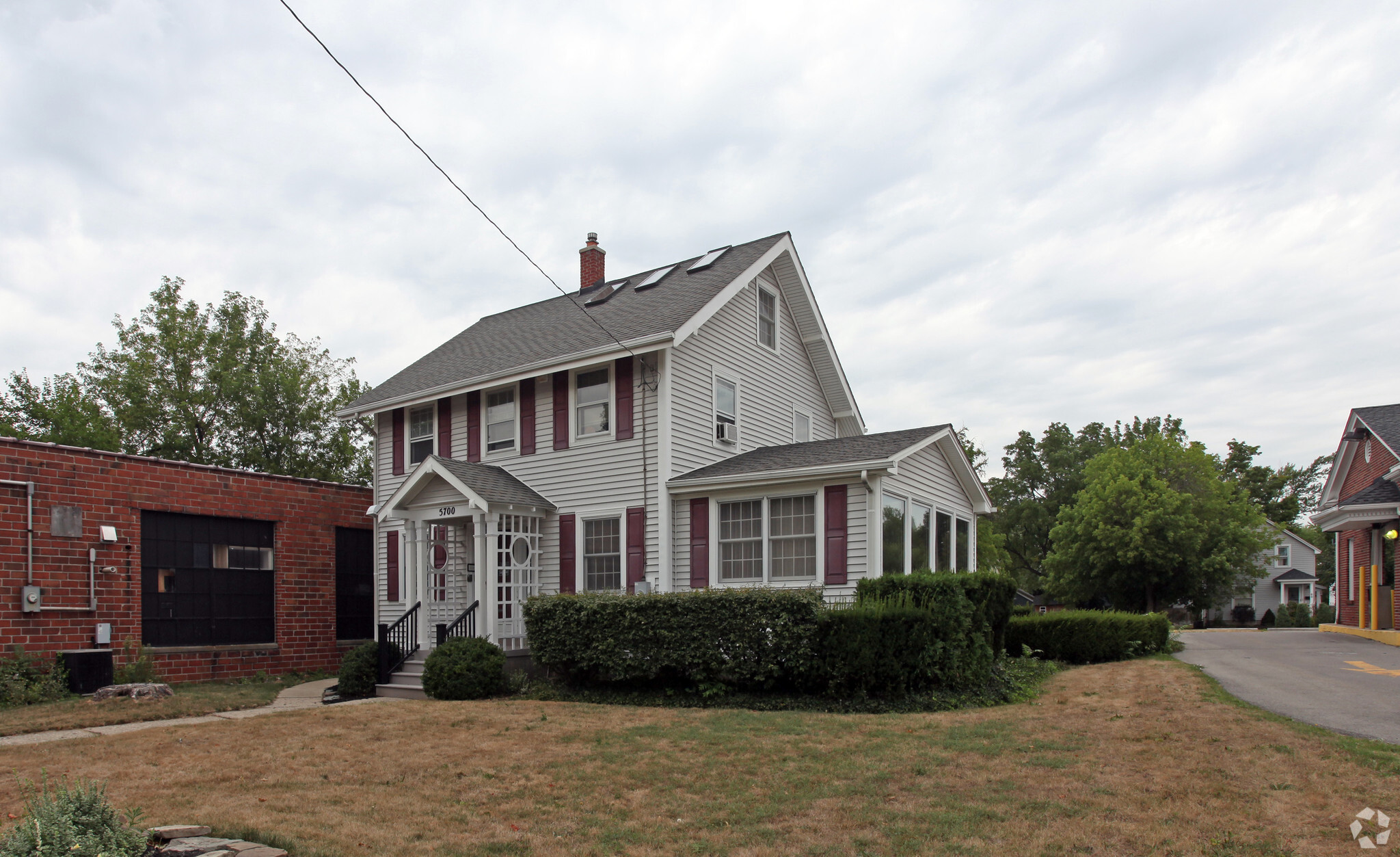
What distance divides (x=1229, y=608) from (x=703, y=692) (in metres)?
50.1

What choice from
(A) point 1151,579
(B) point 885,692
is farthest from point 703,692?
(A) point 1151,579

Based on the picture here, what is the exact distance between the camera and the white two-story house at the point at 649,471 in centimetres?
1433

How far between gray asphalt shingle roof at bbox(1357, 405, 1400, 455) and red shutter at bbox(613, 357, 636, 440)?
19.0 metres

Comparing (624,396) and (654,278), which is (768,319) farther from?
(624,396)

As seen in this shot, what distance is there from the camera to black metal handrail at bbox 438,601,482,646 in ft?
47.0

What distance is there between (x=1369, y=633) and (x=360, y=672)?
72.5ft

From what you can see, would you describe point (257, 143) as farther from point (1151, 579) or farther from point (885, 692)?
point (1151, 579)

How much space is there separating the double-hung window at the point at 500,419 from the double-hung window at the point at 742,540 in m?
4.65

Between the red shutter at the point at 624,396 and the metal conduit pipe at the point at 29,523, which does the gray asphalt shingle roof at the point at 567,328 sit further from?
the metal conduit pipe at the point at 29,523

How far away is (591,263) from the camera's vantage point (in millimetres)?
21906

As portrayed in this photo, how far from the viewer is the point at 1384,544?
2184 cm

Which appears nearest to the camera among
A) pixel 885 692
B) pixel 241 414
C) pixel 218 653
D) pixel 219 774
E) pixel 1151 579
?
pixel 219 774

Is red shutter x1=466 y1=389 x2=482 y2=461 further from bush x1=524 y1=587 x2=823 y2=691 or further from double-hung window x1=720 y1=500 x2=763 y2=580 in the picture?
double-hung window x1=720 y1=500 x2=763 y2=580

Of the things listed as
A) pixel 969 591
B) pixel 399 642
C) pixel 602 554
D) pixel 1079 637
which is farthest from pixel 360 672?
pixel 1079 637
